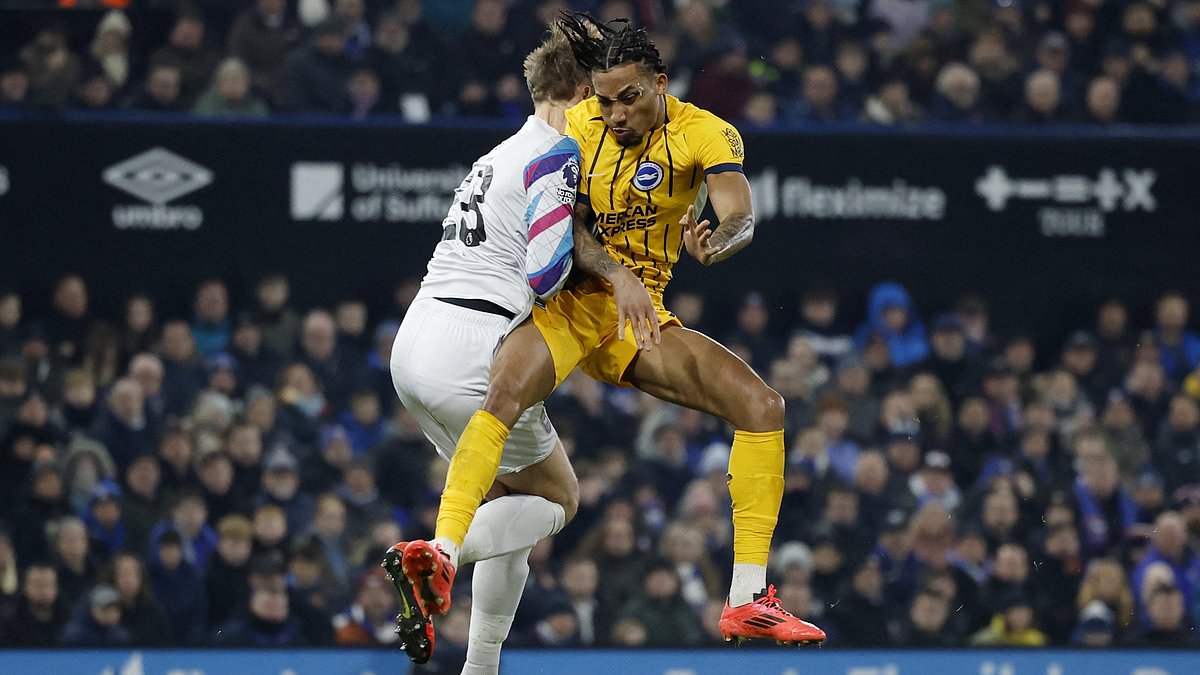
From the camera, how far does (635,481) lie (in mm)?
9922

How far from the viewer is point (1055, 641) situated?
367 inches

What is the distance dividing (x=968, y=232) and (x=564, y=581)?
12.5 ft

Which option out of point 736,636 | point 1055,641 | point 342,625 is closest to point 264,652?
point 342,625

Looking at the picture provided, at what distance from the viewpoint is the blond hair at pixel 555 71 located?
18.5 ft

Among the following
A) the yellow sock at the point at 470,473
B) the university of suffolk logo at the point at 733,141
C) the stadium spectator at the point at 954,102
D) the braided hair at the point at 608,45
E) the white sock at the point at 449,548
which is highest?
the stadium spectator at the point at 954,102

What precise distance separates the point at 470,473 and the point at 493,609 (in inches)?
32.2

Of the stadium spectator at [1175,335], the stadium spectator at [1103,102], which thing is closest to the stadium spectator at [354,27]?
the stadium spectator at [1103,102]

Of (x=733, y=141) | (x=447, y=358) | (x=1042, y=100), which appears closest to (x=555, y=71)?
(x=733, y=141)

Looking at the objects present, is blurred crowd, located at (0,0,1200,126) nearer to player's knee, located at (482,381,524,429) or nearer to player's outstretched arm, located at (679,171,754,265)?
player's outstretched arm, located at (679,171,754,265)

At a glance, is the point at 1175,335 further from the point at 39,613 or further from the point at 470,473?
the point at 470,473

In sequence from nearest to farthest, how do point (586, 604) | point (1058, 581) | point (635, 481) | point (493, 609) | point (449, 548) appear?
point (449, 548), point (493, 609), point (586, 604), point (1058, 581), point (635, 481)

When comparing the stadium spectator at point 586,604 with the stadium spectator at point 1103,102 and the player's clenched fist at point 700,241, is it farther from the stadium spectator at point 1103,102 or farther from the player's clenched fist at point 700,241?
the stadium spectator at point 1103,102

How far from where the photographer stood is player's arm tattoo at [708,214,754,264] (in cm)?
529

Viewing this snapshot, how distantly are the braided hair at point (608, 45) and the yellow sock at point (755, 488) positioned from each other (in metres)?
1.22
